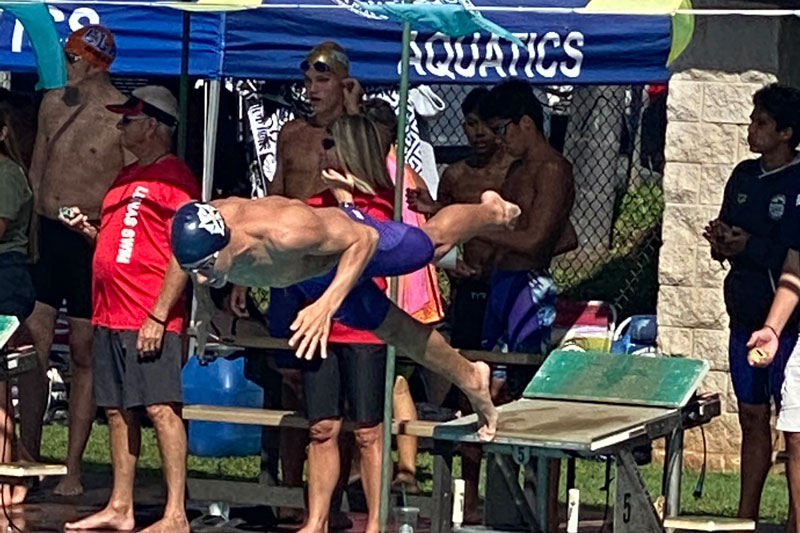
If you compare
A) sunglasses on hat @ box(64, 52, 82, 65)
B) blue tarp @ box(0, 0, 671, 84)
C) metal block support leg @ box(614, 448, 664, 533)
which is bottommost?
metal block support leg @ box(614, 448, 664, 533)

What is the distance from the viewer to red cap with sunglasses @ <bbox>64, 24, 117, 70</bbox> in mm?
9383

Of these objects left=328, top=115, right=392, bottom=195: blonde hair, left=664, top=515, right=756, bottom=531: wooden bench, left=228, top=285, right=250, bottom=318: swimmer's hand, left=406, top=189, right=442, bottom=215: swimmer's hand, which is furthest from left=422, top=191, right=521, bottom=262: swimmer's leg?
left=228, top=285, right=250, bottom=318: swimmer's hand

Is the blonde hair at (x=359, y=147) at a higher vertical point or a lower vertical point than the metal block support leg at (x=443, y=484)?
higher

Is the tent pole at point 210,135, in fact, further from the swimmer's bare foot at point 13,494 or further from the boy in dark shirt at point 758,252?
the boy in dark shirt at point 758,252

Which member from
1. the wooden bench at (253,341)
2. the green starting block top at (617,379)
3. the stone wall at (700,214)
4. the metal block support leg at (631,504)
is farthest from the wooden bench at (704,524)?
the stone wall at (700,214)

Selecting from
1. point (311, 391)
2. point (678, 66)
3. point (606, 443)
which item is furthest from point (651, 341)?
point (606, 443)

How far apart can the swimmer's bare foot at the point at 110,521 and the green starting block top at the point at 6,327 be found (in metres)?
0.95

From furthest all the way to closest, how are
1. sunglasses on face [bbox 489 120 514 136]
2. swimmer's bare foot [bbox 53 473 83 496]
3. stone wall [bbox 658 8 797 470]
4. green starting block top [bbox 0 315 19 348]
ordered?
stone wall [bbox 658 8 797 470]
swimmer's bare foot [bbox 53 473 83 496]
sunglasses on face [bbox 489 120 514 136]
green starting block top [bbox 0 315 19 348]

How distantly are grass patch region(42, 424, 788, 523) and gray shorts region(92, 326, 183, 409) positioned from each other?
6.73ft

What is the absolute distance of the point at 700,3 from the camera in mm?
11062

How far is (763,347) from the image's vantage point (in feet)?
25.5

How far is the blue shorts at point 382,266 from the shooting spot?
7352mm

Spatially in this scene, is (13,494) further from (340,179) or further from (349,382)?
(340,179)

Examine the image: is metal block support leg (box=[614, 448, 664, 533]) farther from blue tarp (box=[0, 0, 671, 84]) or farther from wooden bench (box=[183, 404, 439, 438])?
blue tarp (box=[0, 0, 671, 84])
